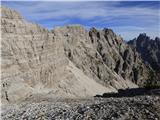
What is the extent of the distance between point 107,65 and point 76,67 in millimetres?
22306

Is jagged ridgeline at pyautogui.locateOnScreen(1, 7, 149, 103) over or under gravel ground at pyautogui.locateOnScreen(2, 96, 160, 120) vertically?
over

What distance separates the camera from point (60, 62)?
7262 cm

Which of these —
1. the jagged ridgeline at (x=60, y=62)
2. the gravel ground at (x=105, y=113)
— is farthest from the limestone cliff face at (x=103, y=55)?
the gravel ground at (x=105, y=113)

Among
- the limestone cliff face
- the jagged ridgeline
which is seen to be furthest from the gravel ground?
the limestone cliff face

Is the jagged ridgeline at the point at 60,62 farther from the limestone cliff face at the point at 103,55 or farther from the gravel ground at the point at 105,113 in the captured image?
the gravel ground at the point at 105,113

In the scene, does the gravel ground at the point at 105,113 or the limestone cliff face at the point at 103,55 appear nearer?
the gravel ground at the point at 105,113

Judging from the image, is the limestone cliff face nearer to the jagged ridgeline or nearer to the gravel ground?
the jagged ridgeline

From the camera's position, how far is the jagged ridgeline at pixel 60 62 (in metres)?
48.2

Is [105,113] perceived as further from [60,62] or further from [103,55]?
[103,55]

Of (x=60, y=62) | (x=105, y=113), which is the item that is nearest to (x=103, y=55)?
(x=60, y=62)

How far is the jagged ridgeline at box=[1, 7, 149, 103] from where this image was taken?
48.2 meters

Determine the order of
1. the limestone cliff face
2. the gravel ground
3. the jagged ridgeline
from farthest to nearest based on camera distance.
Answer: the limestone cliff face < the jagged ridgeline < the gravel ground

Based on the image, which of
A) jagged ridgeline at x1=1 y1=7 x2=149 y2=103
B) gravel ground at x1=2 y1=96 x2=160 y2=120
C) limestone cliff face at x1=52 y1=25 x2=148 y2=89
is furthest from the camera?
limestone cliff face at x1=52 y1=25 x2=148 y2=89

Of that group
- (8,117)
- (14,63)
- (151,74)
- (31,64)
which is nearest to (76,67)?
(151,74)
